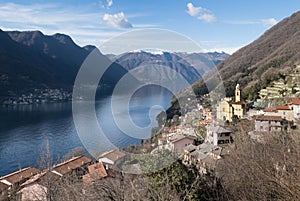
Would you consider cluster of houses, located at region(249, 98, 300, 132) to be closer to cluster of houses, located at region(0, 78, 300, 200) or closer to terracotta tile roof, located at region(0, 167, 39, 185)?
cluster of houses, located at region(0, 78, 300, 200)

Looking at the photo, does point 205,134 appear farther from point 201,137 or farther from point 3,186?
point 3,186

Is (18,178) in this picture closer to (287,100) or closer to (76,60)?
(287,100)

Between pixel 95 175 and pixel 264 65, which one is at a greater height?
pixel 264 65

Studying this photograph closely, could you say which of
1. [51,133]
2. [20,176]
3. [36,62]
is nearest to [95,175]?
[20,176]

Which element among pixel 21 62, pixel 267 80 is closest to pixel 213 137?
pixel 267 80

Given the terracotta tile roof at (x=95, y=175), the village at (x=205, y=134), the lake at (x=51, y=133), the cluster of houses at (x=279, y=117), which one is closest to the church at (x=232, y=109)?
the village at (x=205, y=134)

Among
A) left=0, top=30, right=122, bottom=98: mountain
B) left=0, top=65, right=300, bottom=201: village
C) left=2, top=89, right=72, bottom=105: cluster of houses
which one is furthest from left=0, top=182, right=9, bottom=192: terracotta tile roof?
left=0, top=30, right=122, bottom=98: mountain
